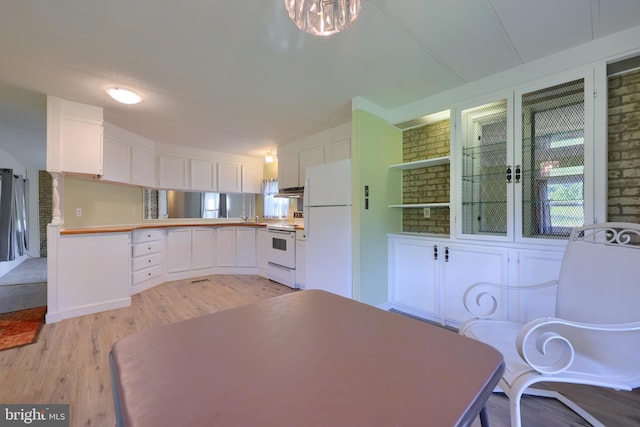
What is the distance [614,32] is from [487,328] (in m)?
2.23

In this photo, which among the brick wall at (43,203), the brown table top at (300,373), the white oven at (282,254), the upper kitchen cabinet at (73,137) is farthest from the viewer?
the brick wall at (43,203)

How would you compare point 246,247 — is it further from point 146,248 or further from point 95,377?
point 95,377

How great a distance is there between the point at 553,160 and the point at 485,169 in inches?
19.2

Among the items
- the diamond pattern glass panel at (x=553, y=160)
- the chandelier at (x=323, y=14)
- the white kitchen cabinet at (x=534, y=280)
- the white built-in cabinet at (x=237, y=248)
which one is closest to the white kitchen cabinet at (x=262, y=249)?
the white built-in cabinet at (x=237, y=248)

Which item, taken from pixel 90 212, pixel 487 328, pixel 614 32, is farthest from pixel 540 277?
pixel 90 212

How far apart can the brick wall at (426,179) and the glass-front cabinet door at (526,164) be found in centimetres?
43

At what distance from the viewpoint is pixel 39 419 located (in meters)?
1.43

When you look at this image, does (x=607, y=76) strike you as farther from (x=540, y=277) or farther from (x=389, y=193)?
(x=389, y=193)

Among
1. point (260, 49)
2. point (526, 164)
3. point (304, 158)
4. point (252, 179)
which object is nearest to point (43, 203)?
point (252, 179)

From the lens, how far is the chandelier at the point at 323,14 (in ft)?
3.55

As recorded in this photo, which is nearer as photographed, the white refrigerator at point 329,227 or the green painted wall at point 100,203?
the white refrigerator at point 329,227

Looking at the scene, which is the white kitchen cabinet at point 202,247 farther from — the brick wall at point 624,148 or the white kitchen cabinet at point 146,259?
the brick wall at point 624,148

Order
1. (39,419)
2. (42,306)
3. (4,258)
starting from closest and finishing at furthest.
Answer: (39,419) → (42,306) → (4,258)

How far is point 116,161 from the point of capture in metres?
3.59
